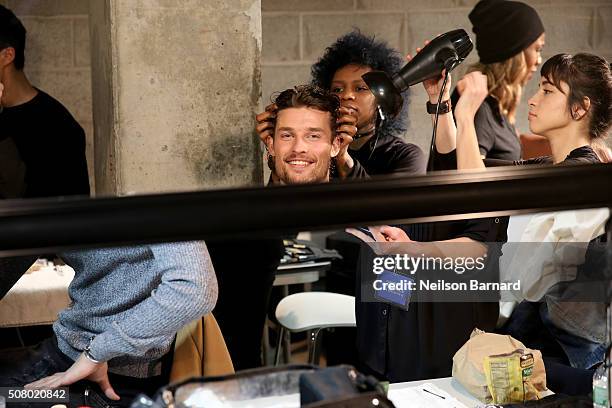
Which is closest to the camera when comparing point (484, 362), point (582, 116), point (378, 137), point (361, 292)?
point (484, 362)

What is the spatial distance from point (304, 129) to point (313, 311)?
478mm

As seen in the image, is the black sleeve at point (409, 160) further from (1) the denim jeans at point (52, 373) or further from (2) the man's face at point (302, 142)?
(1) the denim jeans at point (52, 373)

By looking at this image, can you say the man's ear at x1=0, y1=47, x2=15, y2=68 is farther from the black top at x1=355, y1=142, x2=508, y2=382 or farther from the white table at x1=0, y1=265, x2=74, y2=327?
the black top at x1=355, y1=142, x2=508, y2=382

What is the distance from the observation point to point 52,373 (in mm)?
1345

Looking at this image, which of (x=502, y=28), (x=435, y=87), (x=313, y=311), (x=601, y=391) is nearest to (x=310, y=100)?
(x=435, y=87)

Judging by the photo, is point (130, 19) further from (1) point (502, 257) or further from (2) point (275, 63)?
(1) point (502, 257)

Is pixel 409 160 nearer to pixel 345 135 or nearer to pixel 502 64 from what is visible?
pixel 345 135

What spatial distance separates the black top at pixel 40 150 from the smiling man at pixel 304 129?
56cm

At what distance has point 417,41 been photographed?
7.68 feet

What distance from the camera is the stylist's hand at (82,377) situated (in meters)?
1.18

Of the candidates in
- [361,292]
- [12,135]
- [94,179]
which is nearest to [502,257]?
[361,292]

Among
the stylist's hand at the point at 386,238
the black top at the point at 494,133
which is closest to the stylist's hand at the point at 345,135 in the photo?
the black top at the point at 494,133

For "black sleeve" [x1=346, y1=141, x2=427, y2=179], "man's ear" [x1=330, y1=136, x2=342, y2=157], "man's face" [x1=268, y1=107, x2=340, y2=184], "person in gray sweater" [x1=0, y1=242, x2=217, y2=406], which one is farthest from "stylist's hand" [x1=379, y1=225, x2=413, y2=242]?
"black sleeve" [x1=346, y1=141, x2=427, y2=179]

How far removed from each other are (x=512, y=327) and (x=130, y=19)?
132 centimetres
